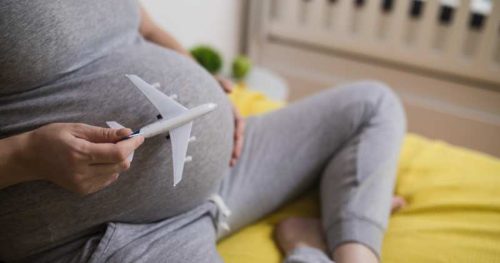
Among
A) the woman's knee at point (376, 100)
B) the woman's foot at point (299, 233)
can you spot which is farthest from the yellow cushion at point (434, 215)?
the woman's knee at point (376, 100)

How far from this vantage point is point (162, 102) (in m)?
0.65

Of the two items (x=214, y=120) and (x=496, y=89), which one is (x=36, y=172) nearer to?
(x=214, y=120)

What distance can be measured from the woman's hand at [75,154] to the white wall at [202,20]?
79cm

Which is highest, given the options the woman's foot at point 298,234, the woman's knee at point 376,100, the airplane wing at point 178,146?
the airplane wing at point 178,146

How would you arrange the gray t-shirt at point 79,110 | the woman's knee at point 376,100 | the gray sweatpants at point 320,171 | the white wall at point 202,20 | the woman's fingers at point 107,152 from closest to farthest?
the woman's fingers at point 107,152 < the gray t-shirt at point 79,110 < the gray sweatpants at point 320,171 < the woman's knee at point 376,100 < the white wall at point 202,20

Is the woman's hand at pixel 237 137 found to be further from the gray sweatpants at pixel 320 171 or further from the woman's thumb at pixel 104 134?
the woman's thumb at pixel 104 134

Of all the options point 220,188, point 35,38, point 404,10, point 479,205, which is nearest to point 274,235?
point 220,188

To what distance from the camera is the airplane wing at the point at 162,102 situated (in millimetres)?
649

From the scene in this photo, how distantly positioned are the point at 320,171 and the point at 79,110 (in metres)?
0.43

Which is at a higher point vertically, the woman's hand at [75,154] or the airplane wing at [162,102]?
the airplane wing at [162,102]

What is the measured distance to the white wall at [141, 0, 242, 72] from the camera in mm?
1392

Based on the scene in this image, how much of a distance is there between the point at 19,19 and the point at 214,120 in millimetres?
291

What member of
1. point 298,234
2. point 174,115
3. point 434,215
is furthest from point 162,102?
point 434,215

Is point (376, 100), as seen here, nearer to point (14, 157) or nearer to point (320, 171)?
point (320, 171)
